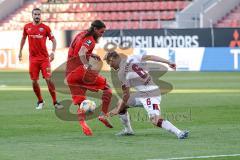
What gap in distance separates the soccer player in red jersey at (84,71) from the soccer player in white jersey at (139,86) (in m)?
0.99

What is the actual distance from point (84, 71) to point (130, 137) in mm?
1967

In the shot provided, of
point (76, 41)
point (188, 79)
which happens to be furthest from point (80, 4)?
point (76, 41)

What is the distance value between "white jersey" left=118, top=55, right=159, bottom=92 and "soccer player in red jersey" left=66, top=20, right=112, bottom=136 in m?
1.19

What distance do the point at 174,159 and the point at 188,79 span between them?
859 inches

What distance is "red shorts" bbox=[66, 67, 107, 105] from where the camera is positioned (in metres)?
14.1

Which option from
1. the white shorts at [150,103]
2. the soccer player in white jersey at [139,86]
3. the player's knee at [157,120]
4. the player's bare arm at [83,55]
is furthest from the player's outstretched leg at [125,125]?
the player's bare arm at [83,55]

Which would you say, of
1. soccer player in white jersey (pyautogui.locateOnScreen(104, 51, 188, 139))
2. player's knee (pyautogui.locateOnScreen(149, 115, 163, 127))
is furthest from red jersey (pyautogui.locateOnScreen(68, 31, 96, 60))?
player's knee (pyautogui.locateOnScreen(149, 115, 163, 127))

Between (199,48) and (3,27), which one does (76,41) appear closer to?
(199,48)

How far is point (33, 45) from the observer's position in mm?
18891

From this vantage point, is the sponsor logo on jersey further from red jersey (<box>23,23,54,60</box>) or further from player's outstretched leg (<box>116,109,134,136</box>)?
red jersey (<box>23,23,54,60</box>)

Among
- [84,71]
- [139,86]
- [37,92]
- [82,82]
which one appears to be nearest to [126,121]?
[139,86]

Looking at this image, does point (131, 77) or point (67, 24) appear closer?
point (131, 77)

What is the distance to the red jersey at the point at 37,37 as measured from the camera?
18.8m

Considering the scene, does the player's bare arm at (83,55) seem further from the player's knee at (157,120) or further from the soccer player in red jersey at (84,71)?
the player's knee at (157,120)
